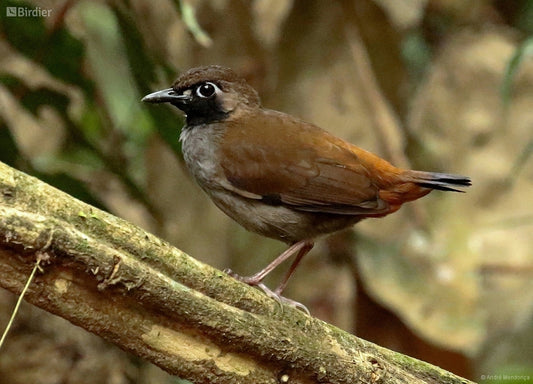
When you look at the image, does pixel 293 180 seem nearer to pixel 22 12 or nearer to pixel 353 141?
pixel 22 12

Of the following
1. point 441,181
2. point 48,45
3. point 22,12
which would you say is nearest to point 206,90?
point 48,45

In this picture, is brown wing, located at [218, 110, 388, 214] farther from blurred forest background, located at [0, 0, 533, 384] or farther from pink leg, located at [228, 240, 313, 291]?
blurred forest background, located at [0, 0, 533, 384]

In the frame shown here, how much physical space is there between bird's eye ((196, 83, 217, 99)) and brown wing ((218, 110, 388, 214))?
1.21 feet

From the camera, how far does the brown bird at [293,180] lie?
3.20 m

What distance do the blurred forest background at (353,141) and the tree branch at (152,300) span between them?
5.32 ft

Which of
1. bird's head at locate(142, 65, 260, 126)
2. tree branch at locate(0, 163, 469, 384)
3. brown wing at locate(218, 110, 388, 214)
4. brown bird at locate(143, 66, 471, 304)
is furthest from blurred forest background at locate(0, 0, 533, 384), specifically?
tree branch at locate(0, 163, 469, 384)

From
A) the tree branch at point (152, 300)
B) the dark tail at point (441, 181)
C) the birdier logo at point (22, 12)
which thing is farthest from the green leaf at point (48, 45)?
the tree branch at point (152, 300)

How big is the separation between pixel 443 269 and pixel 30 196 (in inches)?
124

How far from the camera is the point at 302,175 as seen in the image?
321 centimetres

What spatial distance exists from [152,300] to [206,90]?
5.28 feet

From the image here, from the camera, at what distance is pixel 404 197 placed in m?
3.29

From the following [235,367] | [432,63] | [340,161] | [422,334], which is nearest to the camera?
[235,367]

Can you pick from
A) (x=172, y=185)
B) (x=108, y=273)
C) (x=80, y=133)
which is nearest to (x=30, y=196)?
(x=108, y=273)

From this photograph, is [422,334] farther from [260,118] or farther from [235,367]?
[235,367]
